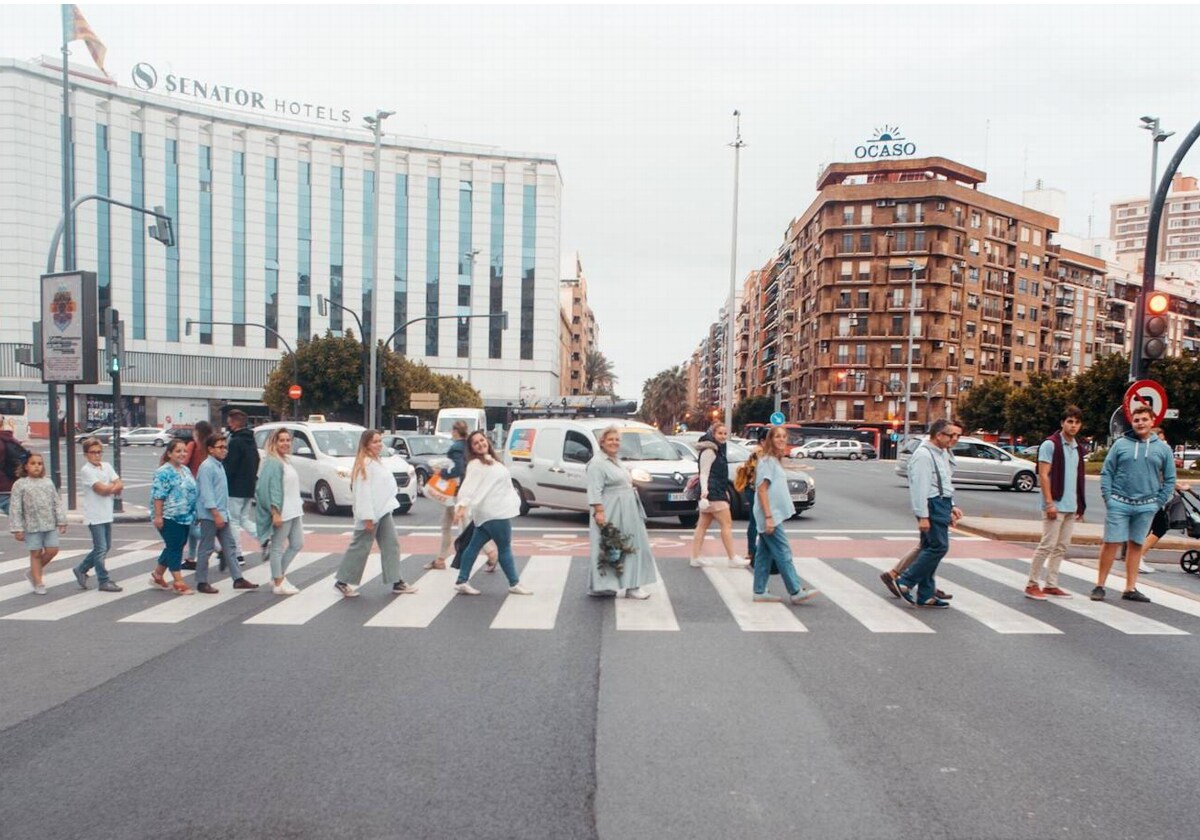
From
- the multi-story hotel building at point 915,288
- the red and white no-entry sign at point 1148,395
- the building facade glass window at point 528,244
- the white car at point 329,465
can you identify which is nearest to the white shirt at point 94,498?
the white car at point 329,465

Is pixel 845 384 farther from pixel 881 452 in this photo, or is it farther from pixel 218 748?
pixel 218 748

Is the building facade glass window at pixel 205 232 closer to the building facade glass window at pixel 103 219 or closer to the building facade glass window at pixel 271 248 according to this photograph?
the building facade glass window at pixel 271 248

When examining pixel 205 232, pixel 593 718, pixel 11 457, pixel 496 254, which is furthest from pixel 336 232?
pixel 593 718

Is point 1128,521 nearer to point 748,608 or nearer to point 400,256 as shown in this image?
point 748,608

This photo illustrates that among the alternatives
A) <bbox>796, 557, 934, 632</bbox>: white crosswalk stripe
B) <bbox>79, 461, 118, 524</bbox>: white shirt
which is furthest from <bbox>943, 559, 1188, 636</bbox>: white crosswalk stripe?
<bbox>79, 461, 118, 524</bbox>: white shirt

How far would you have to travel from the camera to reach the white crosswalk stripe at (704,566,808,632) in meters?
7.05

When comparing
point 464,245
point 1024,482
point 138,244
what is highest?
point 464,245

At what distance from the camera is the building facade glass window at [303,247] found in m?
71.2

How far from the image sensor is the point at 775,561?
314 inches

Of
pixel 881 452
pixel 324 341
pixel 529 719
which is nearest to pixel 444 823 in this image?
pixel 529 719

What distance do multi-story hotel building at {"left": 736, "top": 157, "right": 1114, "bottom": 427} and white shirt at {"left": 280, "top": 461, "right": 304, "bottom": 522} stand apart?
6802 centimetres

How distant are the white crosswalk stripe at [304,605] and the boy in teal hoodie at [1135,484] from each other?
21.8 ft

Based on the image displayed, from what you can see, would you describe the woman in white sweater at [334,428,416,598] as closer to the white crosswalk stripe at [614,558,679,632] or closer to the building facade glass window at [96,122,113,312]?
the white crosswalk stripe at [614,558,679,632]

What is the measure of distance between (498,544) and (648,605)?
156 centimetres
